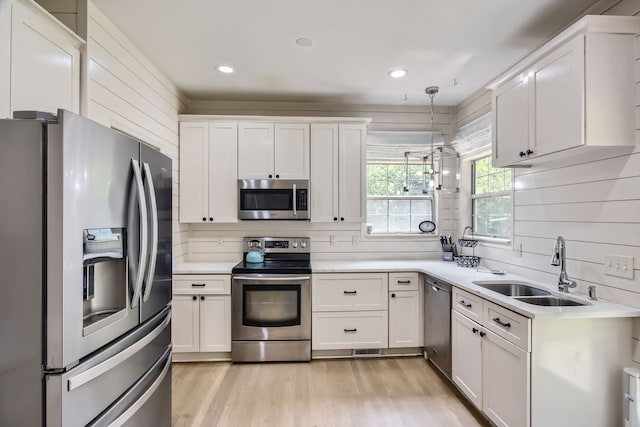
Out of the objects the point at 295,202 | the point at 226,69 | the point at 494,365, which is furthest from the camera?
the point at 295,202

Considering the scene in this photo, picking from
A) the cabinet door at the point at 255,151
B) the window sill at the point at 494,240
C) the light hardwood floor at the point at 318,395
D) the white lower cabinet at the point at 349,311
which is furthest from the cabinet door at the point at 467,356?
the cabinet door at the point at 255,151

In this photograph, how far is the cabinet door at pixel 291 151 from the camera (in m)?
3.41

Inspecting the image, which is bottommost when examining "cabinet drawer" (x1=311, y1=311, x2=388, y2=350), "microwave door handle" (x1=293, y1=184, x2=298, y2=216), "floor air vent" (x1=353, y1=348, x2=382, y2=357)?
"floor air vent" (x1=353, y1=348, x2=382, y2=357)

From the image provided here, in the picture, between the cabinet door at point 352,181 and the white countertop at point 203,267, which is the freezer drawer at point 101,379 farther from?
the cabinet door at point 352,181

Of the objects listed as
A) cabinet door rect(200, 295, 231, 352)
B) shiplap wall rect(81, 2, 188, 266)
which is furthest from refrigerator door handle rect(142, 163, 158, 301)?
cabinet door rect(200, 295, 231, 352)

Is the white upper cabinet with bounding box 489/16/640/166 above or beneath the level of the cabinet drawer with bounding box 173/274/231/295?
above

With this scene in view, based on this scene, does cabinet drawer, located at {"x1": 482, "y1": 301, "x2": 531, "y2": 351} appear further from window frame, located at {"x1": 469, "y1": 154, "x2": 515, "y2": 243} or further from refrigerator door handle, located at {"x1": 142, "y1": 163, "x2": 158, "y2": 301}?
refrigerator door handle, located at {"x1": 142, "y1": 163, "x2": 158, "y2": 301}

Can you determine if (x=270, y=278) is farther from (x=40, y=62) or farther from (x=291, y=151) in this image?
(x=40, y=62)

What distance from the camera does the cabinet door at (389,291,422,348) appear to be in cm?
319

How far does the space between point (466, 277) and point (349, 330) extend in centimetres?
120

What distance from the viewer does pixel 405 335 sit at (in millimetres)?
3197

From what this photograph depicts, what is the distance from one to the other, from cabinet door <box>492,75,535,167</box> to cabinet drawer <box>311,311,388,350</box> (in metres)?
1.78

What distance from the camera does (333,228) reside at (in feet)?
12.1

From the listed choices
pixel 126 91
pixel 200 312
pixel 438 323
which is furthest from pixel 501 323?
pixel 126 91
